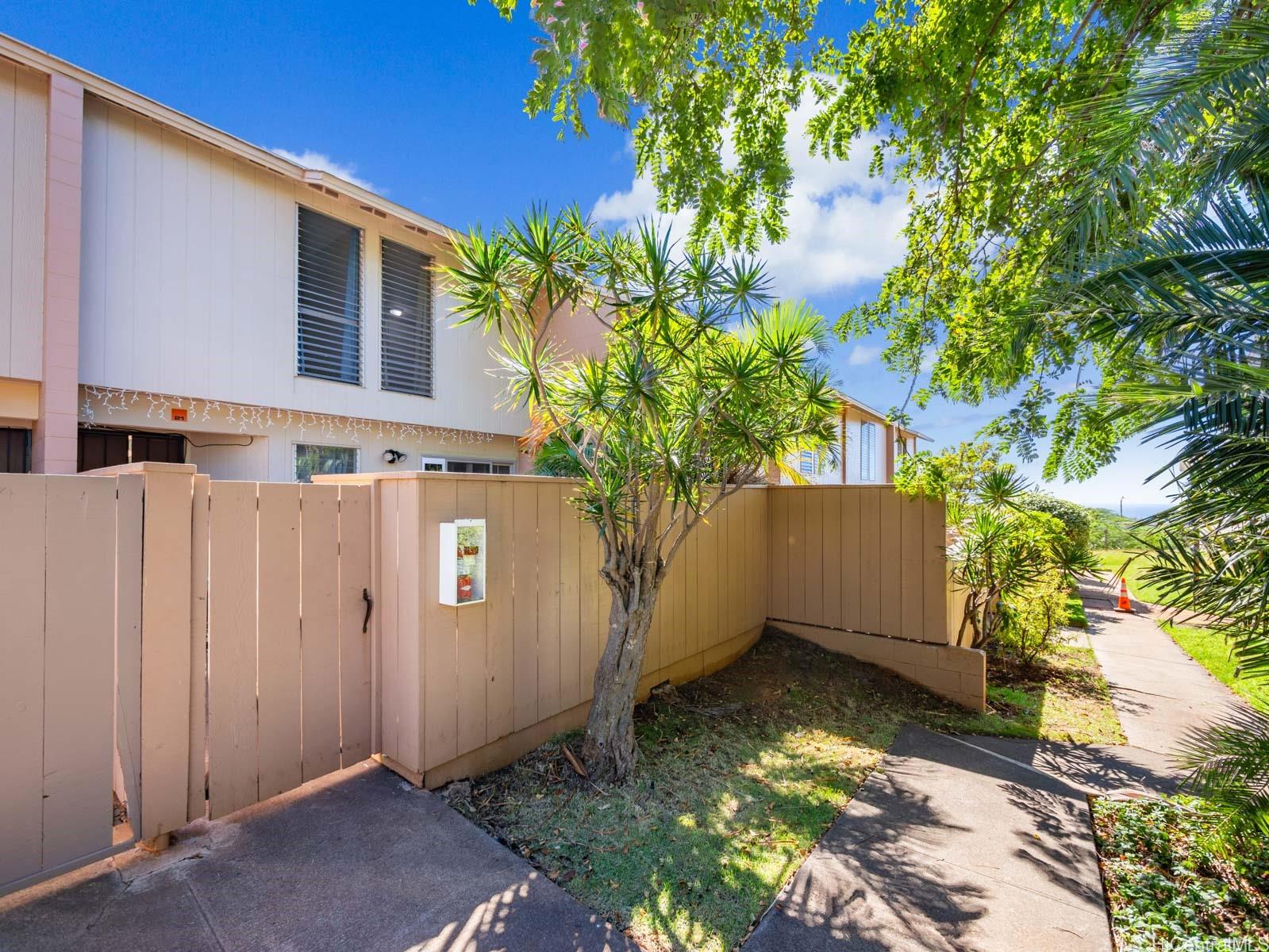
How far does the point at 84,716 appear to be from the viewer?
2293 millimetres

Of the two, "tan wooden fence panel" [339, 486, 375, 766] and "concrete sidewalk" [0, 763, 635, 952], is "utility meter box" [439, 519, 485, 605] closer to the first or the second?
"tan wooden fence panel" [339, 486, 375, 766]

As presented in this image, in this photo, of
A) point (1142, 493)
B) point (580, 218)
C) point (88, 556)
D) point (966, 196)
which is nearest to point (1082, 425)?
point (966, 196)

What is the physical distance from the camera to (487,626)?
10.9 ft

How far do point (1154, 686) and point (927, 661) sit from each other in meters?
2.56

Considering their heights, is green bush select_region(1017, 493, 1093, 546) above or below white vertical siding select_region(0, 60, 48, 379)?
below

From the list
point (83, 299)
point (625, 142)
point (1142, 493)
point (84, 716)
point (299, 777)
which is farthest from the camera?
point (83, 299)

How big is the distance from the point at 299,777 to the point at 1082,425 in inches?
226

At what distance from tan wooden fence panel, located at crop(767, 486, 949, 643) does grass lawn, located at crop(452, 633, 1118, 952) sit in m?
0.59

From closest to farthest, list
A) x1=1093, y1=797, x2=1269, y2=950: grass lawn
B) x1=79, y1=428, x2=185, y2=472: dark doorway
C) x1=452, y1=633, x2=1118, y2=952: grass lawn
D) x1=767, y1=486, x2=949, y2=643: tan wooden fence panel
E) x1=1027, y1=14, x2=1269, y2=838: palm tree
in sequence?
x1=1027, y1=14, x2=1269, y2=838: palm tree → x1=1093, y1=797, x2=1269, y2=950: grass lawn → x1=452, y1=633, x2=1118, y2=952: grass lawn → x1=767, y1=486, x2=949, y2=643: tan wooden fence panel → x1=79, y1=428, x2=185, y2=472: dark doorway

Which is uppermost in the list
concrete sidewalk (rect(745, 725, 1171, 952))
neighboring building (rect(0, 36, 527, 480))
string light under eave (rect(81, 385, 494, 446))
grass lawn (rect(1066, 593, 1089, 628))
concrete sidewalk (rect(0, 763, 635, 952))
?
neighboring building (rect(0, 36, 527, 480))

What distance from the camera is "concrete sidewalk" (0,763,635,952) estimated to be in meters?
Answer: 2.01

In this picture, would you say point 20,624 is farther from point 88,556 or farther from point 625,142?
point 625,142

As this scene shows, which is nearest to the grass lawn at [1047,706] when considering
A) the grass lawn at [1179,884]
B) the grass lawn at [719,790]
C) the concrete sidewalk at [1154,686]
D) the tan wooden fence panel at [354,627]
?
the grass lawn at [719,790]

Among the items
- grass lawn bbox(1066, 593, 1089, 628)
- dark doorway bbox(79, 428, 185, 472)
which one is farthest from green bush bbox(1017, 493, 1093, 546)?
dark doorway bbox(79, 428, 185, 472)
